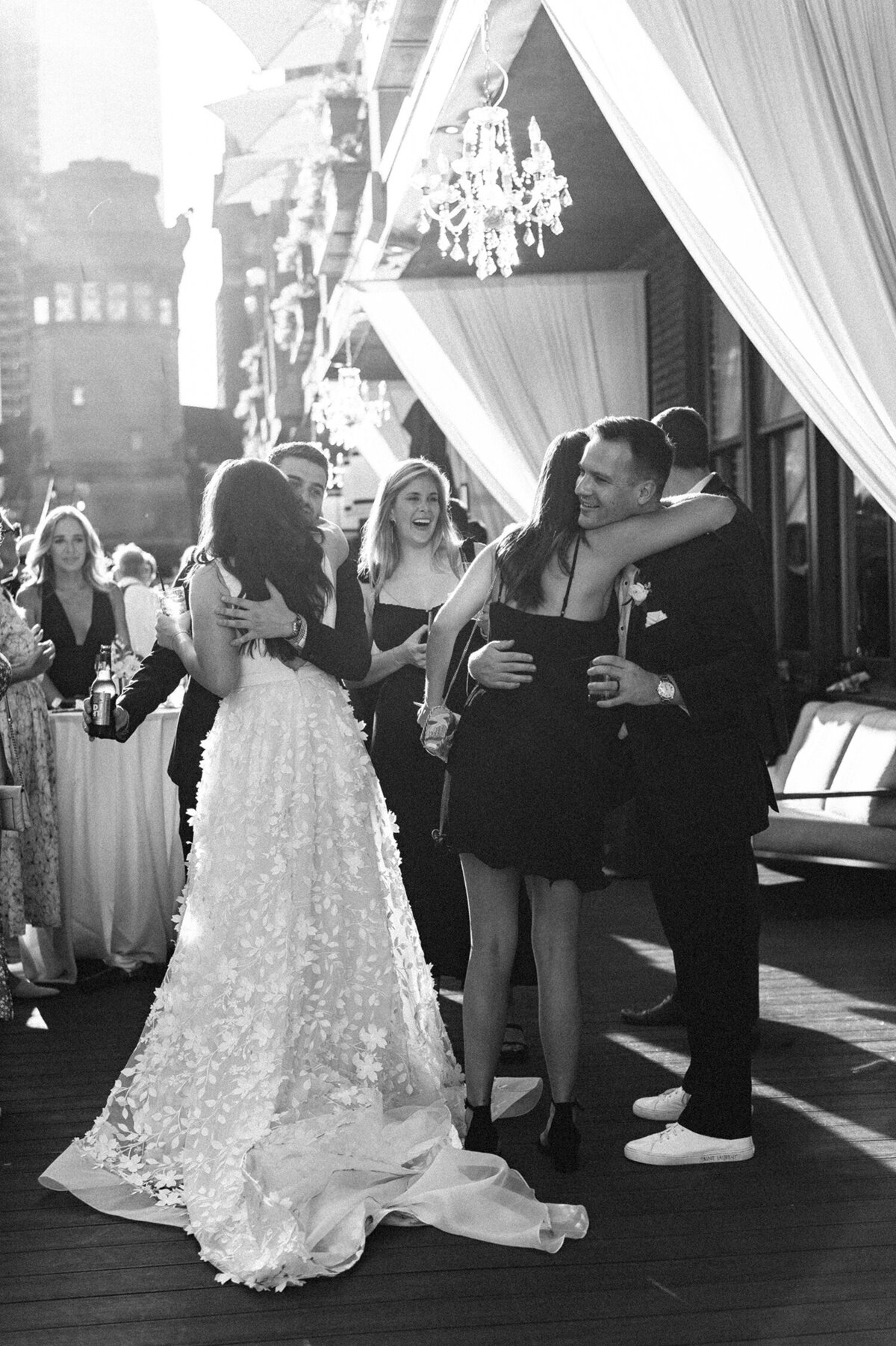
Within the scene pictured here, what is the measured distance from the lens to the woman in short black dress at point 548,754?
10.4 ft

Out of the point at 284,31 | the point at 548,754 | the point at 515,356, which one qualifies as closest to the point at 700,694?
the point at 548,754

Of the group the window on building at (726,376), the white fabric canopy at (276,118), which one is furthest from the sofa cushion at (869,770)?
the white fabric canopy at (276,118)

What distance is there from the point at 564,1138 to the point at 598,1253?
0.48 m

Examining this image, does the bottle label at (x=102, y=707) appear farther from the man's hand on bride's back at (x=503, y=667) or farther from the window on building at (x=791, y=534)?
the window on building at (x=791, y=534)

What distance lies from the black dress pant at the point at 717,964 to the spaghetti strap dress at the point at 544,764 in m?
0.20

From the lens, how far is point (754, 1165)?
3.26m

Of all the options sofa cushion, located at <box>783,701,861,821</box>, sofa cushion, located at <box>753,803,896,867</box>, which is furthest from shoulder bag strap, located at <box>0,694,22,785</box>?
sofa cushion, located at <box>783,701,861,821</box>

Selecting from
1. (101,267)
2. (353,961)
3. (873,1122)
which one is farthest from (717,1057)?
(101,267)

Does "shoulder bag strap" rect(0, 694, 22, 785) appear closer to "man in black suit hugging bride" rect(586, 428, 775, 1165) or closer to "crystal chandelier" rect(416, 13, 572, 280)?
"man in black suit hugging bride" rect(586, 428, 775, 1165)

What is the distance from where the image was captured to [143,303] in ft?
53.6

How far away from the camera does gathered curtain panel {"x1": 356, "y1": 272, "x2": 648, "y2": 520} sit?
793cm

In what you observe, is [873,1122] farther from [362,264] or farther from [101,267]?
[101,267]

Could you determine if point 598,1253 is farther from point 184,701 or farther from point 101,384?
point 101,384

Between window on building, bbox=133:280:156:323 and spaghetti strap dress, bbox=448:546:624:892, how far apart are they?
11732 millimetres
